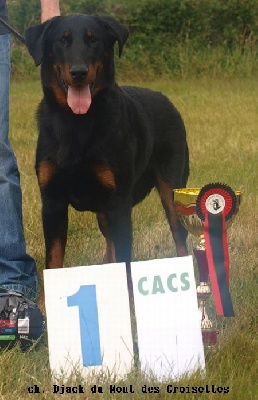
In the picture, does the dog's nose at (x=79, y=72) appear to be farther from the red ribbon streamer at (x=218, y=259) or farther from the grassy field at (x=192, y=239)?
the grassy field at (x=192, y=239)

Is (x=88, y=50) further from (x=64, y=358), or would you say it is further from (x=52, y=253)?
(x=64, y=358)

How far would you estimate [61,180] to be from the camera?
358 centimetres

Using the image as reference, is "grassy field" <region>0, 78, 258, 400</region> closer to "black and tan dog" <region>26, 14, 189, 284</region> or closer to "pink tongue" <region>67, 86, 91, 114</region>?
"black and tan dog" <region>26, 14, 189, 284</region>

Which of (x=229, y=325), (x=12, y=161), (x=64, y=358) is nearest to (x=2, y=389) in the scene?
(x=64, y=358)

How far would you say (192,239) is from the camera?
4.92 meters

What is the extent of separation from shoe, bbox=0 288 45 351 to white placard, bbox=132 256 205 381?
21.5 inches

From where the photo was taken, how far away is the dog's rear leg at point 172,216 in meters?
4.38

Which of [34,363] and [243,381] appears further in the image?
[34,363]

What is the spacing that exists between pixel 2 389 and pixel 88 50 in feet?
4.69

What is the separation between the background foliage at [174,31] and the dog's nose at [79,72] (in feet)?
39.2

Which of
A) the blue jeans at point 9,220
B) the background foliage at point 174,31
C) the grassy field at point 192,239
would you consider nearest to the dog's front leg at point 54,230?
the blue jeans at point 9,220

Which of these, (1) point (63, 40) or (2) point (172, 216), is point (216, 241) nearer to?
(1) point (63, 40)

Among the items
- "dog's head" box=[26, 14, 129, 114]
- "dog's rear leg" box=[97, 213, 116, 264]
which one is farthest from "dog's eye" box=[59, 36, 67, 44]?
"dog's rear leg" box=[97, 213, 116, 264]

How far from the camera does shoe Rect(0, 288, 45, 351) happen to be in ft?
10.4
